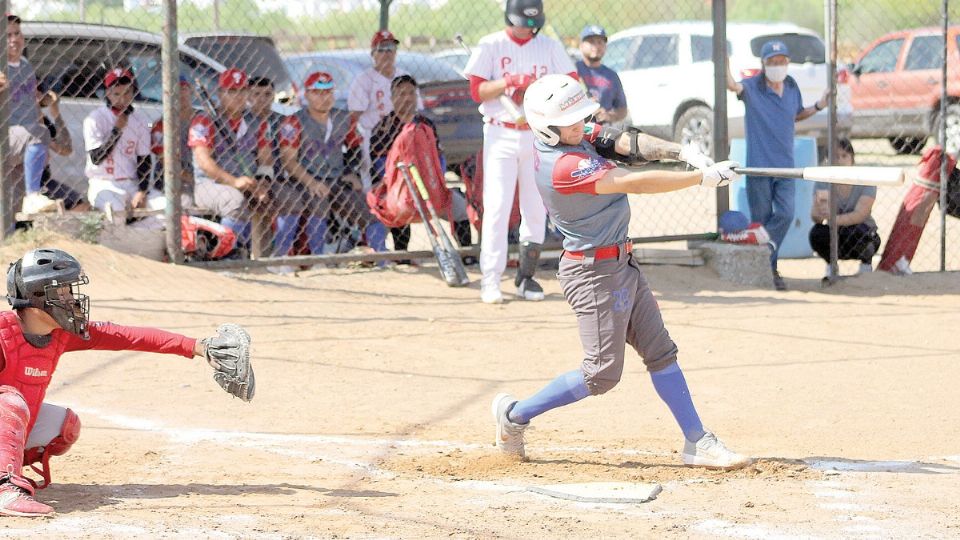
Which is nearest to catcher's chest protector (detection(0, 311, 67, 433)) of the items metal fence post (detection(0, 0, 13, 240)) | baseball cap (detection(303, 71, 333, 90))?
metal fence post (detection(0, 0, 13, 240))

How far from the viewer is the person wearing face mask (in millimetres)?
10289

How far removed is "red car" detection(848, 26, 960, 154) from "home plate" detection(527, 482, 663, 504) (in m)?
13.2

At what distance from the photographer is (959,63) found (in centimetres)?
1756

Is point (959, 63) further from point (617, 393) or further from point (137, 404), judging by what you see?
point (137, 404)

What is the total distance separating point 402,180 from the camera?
32.4 ft

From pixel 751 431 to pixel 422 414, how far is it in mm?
1575

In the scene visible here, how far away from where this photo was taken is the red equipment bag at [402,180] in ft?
32.4

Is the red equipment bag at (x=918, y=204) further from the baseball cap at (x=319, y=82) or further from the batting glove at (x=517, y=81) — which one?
the baseball cap at (x=319, y=82)

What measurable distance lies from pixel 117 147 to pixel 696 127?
31.1 ft

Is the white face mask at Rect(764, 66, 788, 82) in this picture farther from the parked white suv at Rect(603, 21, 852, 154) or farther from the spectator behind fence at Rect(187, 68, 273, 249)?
the parked white suv at Rect(603, 21, 852, 154)

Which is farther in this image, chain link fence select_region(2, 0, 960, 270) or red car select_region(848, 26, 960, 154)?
red car select_region(848, 26, 960, 154)

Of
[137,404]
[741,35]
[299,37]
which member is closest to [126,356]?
[137,404]

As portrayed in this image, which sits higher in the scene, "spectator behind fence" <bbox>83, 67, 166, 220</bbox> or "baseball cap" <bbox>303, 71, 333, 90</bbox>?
"baseball cap" <bbox>303, 71, 333, 90</bbox>

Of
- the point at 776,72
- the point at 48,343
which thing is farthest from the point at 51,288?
the point at 776,72
